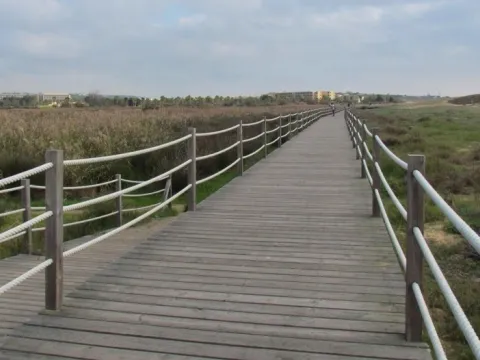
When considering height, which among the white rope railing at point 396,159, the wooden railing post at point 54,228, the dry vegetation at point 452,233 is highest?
the white rope railing at point 396,159

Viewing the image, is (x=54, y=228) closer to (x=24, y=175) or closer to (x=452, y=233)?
(x=24, y=175)

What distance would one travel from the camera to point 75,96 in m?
104

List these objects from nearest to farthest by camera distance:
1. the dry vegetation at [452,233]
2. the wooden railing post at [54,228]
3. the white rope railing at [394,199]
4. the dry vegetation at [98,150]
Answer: the wooden railing post at [54,228], the white rope railing at [394,199], the dry vegetation at [452,233], the dry vegetation at [98,150]

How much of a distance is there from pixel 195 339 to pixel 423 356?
4.09 ft

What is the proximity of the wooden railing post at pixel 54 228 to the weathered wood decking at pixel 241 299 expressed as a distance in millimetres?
135

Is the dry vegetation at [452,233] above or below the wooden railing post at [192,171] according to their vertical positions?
below

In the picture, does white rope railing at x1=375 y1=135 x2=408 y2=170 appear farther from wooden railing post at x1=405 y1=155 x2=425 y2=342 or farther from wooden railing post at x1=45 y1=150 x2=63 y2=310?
wooden railing post at x1=45 y1=150 x2=63 y2=310

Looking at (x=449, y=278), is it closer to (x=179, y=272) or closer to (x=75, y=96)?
(x=179, y=272)

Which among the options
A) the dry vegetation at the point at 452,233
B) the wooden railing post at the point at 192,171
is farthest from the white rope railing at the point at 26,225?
the wooden railing post at the point at 192,171

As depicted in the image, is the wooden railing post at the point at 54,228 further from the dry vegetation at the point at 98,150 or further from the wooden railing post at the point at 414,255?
the dry vegetation at the point at 98,150

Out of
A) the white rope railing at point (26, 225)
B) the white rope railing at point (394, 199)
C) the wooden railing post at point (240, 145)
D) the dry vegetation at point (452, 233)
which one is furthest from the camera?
the wooden railing post at point (240, 145)

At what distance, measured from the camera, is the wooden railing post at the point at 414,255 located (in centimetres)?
335

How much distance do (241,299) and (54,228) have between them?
1315 millimetres

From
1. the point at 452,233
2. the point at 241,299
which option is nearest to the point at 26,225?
the point at 241,299
